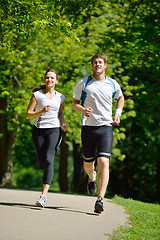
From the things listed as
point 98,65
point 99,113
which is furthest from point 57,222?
point 98,65

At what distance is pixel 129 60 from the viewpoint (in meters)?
11.1

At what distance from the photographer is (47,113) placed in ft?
20.9

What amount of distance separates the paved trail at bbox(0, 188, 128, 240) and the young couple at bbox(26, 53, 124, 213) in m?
0.30

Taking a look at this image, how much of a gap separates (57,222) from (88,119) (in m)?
1.73

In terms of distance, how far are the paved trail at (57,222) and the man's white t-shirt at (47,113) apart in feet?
4.25

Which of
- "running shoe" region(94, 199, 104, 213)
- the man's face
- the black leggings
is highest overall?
the man's face

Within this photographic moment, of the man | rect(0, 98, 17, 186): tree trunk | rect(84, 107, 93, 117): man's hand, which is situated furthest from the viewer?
rect(0, 98, 17, 186): tree trunk

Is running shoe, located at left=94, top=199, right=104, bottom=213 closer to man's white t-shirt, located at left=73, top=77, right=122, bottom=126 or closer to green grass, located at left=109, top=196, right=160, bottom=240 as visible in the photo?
green grass, located at left=109, top=196, right=160, bottom=240

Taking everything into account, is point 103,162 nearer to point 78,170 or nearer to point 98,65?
point 98,65

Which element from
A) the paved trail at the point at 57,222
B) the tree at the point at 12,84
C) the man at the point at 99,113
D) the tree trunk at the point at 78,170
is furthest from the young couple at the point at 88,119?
the tree trunk at the point at 78,170

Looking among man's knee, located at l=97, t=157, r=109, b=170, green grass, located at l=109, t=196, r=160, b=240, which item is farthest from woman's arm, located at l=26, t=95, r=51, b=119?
green grass, located at l=109, t=196, r=160, b=240

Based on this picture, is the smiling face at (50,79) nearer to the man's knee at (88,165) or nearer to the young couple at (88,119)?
the young couple at (88,119)

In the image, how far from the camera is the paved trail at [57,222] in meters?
4.24

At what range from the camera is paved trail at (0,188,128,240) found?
4.24m
